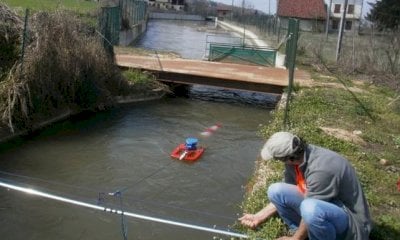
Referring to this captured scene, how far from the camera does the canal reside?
25.8 feet

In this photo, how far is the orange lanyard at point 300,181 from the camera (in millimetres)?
5227

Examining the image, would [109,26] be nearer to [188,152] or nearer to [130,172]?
[188,152]

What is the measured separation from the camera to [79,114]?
15008 millimetres

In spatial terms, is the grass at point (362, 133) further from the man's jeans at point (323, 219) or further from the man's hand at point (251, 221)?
the man's jeans at point (323, 219)

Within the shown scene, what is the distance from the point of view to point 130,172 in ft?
34.7

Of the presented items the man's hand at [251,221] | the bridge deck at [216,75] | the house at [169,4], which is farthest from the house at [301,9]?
the house at [169,4]

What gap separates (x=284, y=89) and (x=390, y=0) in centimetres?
2714

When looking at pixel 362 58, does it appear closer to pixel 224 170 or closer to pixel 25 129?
pixel 224 170

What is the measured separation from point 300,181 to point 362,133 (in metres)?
6.89

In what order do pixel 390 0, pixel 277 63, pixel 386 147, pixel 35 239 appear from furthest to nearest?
pixel 390 0 < pixel 277 63 < pixel 386 147 < pixel 35 239

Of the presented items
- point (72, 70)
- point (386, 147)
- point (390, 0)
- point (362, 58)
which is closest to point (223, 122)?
point (72, 70)

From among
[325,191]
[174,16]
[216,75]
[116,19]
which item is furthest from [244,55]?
[174,16]

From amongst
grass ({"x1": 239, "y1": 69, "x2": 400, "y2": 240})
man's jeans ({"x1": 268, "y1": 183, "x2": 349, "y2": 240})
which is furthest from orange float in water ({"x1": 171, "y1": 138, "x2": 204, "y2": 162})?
man's jeans ({"x1": 268, "y1": 183, "x2": 349, "y2": 240})

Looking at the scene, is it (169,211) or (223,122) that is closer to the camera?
(169,211)
